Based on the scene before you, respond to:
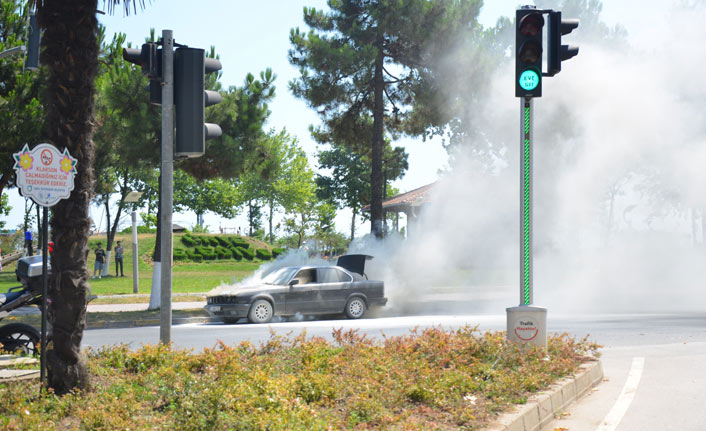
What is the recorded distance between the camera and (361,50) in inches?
971

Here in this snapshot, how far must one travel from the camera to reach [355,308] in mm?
18531

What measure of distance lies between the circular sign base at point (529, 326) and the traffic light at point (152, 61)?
4622 millimetres

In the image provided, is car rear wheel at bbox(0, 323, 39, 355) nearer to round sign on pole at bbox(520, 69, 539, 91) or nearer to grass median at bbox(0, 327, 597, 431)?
grass median at bbox(0, 327, 597, 431)

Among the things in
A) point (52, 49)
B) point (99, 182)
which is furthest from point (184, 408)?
point (99, 182)

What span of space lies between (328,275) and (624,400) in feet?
36.9

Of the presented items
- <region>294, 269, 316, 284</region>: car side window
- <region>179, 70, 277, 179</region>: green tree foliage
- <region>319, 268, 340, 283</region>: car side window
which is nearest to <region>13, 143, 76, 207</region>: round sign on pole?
<region>294, 269, 316, 284</region>: car side window

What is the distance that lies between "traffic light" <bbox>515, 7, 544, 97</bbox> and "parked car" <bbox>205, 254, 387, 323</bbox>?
9707 millimetres

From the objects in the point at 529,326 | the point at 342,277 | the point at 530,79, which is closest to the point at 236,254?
the point at 342,277

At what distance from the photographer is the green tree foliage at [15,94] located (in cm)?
1923

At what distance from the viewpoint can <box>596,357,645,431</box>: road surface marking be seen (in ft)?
20.8

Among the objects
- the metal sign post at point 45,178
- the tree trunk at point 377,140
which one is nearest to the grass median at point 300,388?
the metal sign post at point 45,178

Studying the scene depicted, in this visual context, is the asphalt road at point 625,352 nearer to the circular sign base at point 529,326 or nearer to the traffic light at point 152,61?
the circular sign base at point 529,326

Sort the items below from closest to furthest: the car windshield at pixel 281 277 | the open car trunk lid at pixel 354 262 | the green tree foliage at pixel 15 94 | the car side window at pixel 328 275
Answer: the car windshield at pixel 281 277
the car side window at pixel 328 275
the green tree foliage at pixel 15 94
the open car trunk lid at pixel 354 262

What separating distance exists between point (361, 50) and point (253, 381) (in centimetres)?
2022
